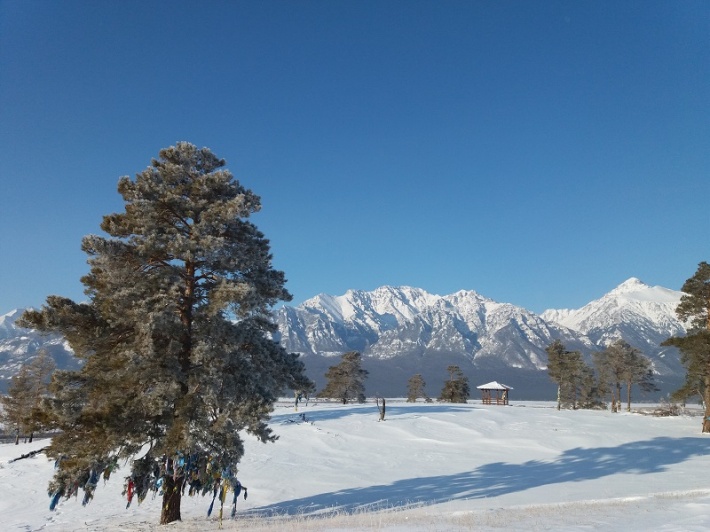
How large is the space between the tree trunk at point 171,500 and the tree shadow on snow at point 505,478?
3312mm

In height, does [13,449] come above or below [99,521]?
below

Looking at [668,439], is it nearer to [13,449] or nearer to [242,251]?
[242,251]

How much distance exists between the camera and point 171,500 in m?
13.9

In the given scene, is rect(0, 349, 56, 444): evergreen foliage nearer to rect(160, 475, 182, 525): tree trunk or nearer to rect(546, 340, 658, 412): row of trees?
rect(160, 475, 182, 525): tree trunk

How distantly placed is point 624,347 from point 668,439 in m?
35.0

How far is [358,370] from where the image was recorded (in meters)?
68.0

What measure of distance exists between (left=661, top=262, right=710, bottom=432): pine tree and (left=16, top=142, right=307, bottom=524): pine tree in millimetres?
32416

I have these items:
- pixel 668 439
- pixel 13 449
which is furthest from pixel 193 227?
pixel 668 439

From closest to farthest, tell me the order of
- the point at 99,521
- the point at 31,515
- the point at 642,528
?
1. the point at 642,528
2. the point at 99,521
3. the point at 31,515

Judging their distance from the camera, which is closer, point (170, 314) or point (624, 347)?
point (170, 314)

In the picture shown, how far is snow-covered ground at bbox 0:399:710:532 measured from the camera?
11742mm

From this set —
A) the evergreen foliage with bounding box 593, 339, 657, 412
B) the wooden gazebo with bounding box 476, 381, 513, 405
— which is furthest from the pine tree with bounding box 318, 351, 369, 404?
the evergreen foliage with bounding box 593, 339, 657, 412

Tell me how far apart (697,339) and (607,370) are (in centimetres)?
3493

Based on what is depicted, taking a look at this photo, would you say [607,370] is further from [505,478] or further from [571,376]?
[505,478]
